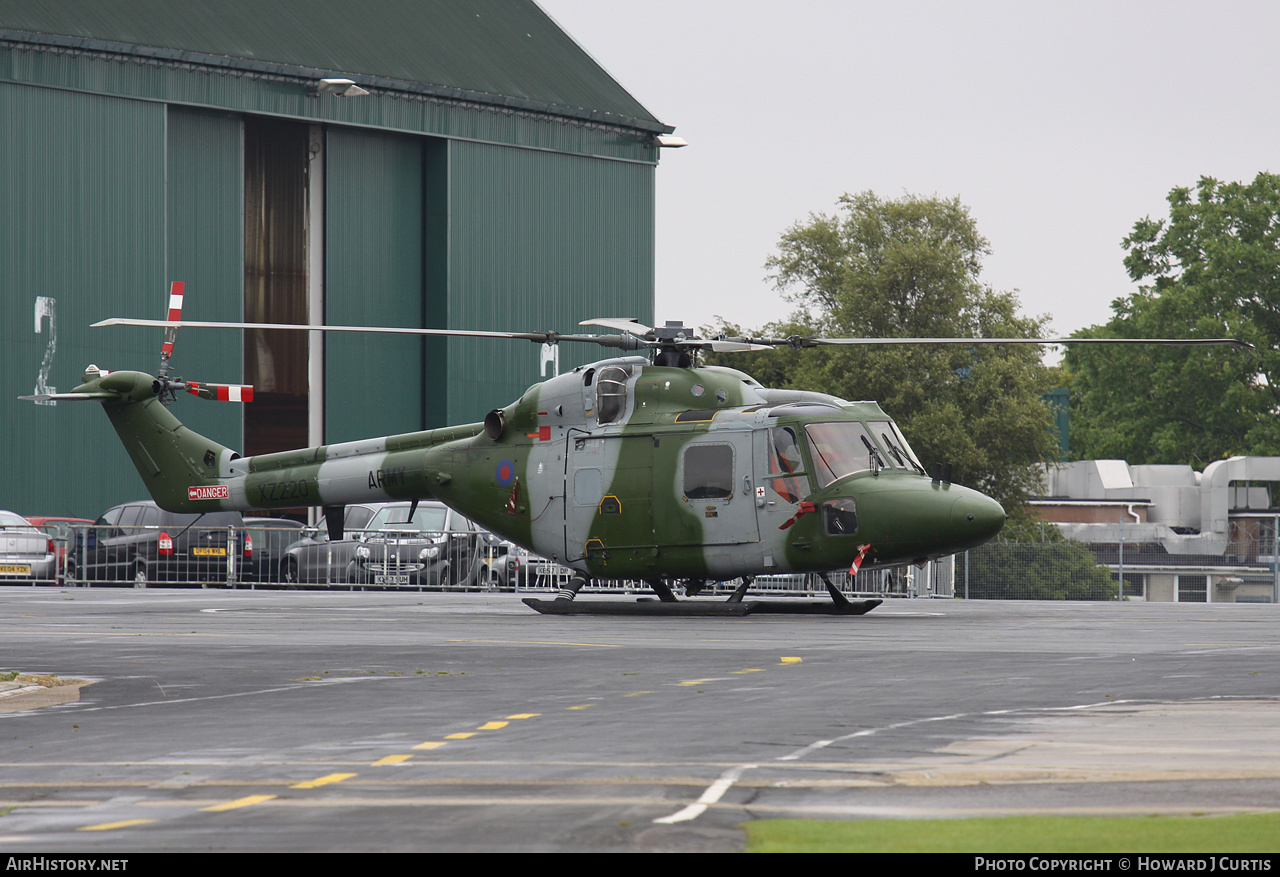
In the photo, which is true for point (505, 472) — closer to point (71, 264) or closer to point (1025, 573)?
point (1025, 573)

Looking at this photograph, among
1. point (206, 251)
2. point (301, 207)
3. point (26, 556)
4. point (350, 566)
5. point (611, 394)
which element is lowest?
point (350, 566)

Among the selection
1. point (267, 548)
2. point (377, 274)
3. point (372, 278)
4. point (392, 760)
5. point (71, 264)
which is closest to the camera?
point (392, 760)

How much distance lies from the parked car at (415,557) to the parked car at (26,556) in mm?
7107

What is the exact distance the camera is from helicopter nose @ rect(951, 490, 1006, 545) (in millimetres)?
22125

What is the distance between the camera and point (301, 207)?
5612 cm

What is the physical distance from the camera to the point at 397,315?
5734 centimetres

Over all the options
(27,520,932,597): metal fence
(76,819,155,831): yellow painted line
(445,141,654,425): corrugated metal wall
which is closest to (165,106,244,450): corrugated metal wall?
(445,141,654,425): corrugated metal wall

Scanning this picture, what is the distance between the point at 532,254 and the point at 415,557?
2394cm

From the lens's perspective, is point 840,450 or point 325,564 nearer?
point 840,450

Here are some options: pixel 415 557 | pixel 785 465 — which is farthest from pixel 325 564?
pixel 785 465

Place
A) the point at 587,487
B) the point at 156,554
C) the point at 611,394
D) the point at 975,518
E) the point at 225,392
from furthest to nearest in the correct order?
the point at 156,554 → the point at 225,392 → the point at 587,487 → the point at 611,394 → the point at 975,518

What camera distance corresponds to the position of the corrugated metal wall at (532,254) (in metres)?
56.8

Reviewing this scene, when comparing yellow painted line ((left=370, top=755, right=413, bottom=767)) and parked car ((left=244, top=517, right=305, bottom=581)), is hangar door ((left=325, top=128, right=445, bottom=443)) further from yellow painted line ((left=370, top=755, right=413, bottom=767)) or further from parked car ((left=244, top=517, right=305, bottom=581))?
yellow painted line ((left=370, top=755, right=413, bottom=767))

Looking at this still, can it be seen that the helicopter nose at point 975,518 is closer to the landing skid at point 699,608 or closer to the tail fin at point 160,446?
the landing skid at point 699,608
